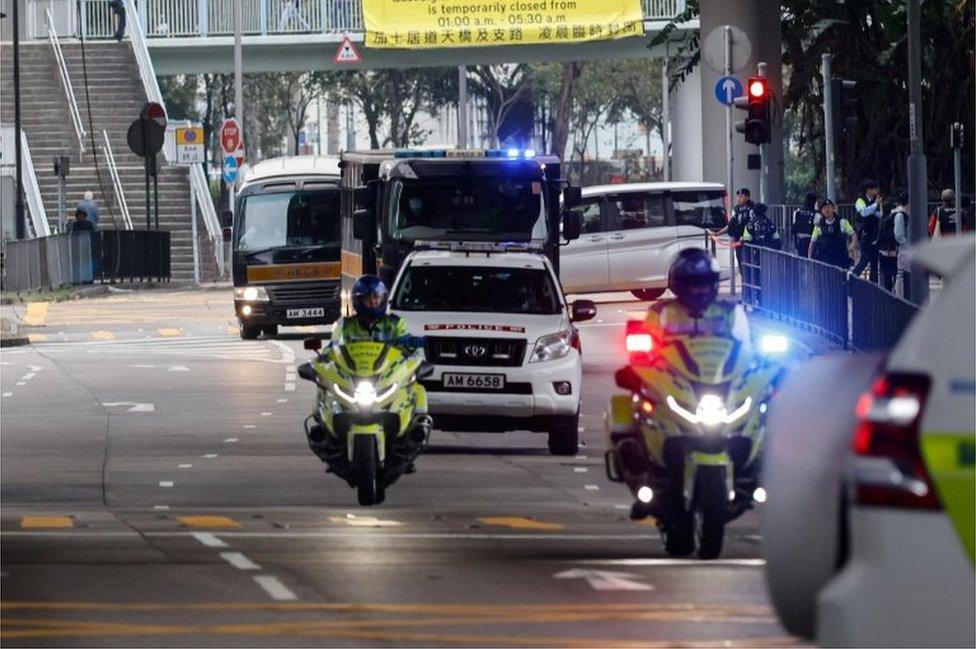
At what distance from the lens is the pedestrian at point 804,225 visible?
126 ft

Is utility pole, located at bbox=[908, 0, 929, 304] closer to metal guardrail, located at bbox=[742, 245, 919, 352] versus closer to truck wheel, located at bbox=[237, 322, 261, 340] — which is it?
metal guardrail, located at bbox=[742, 245, 919, 352]

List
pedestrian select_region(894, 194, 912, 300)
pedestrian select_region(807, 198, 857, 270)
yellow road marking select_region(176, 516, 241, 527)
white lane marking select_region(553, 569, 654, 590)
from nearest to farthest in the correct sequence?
white lane marking select_region(553, 569, 654, 590), yellow road marking select_region(176, 516, 241, 527), pedestrian select_region(807, 198, 857, 270), pedestrian select_region(894, 194, 912, 300)

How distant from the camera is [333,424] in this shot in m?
16.6

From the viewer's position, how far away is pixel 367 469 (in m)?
16.4

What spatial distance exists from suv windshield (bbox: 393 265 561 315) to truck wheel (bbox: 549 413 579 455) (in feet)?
3.74

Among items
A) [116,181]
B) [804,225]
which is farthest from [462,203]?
[116,181]

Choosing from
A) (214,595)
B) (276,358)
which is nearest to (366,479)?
(214,595)

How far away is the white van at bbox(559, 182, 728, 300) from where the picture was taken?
144 feet

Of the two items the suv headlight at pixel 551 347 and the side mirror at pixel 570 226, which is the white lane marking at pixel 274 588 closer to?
the suv headlight at pixel 551 347

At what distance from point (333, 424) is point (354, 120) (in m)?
92.8

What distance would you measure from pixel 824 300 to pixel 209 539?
16.1 meters

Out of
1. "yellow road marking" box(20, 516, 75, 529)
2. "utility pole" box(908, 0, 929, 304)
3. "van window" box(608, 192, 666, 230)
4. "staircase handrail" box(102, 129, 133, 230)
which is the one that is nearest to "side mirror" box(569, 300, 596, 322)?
"yellow road marking" box(20, 516, 75, 529)

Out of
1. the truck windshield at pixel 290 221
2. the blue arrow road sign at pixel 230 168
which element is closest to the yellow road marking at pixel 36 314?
the truck windshield at pixel 290 221

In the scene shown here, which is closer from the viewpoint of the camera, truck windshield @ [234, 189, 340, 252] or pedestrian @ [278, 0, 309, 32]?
truck windshield @ [234, 189, 340, 252]
